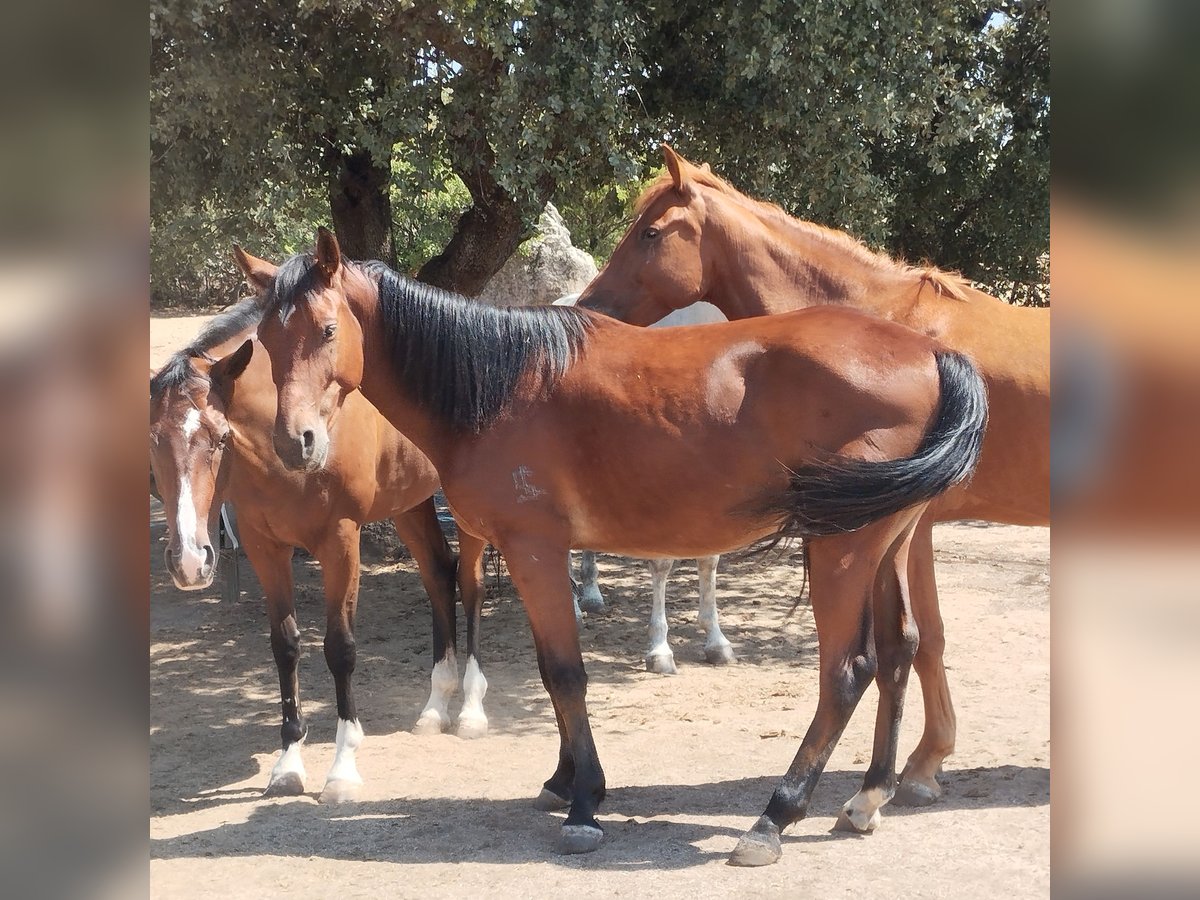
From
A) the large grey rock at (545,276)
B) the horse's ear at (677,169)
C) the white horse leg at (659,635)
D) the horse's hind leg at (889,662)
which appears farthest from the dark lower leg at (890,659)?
the large grey rock at (545,276)

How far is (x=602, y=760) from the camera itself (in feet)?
17.1

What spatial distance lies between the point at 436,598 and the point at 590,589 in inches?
101

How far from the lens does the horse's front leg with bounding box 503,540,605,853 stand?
13.4 ft

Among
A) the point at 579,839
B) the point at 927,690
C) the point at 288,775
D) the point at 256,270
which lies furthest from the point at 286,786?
the point at 927,690

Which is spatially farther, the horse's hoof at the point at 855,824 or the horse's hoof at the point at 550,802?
the horse's hoof at the point at 550,802

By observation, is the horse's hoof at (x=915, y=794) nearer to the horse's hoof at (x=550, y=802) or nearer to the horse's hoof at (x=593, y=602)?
the horse's hoof at (x=550, y=802)

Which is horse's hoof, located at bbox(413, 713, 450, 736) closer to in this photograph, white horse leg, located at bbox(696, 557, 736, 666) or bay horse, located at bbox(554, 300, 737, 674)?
bay horse, located at bbox(554, 300, 737, 674)

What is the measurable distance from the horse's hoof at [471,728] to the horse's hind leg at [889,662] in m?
2.26

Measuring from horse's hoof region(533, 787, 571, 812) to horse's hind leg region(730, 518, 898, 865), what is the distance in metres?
0.93

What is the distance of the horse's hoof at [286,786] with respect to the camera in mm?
4898

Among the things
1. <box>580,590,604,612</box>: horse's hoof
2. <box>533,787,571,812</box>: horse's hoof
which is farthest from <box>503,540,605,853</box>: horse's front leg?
<box>580,590,604,612</box>: horse's hoof
